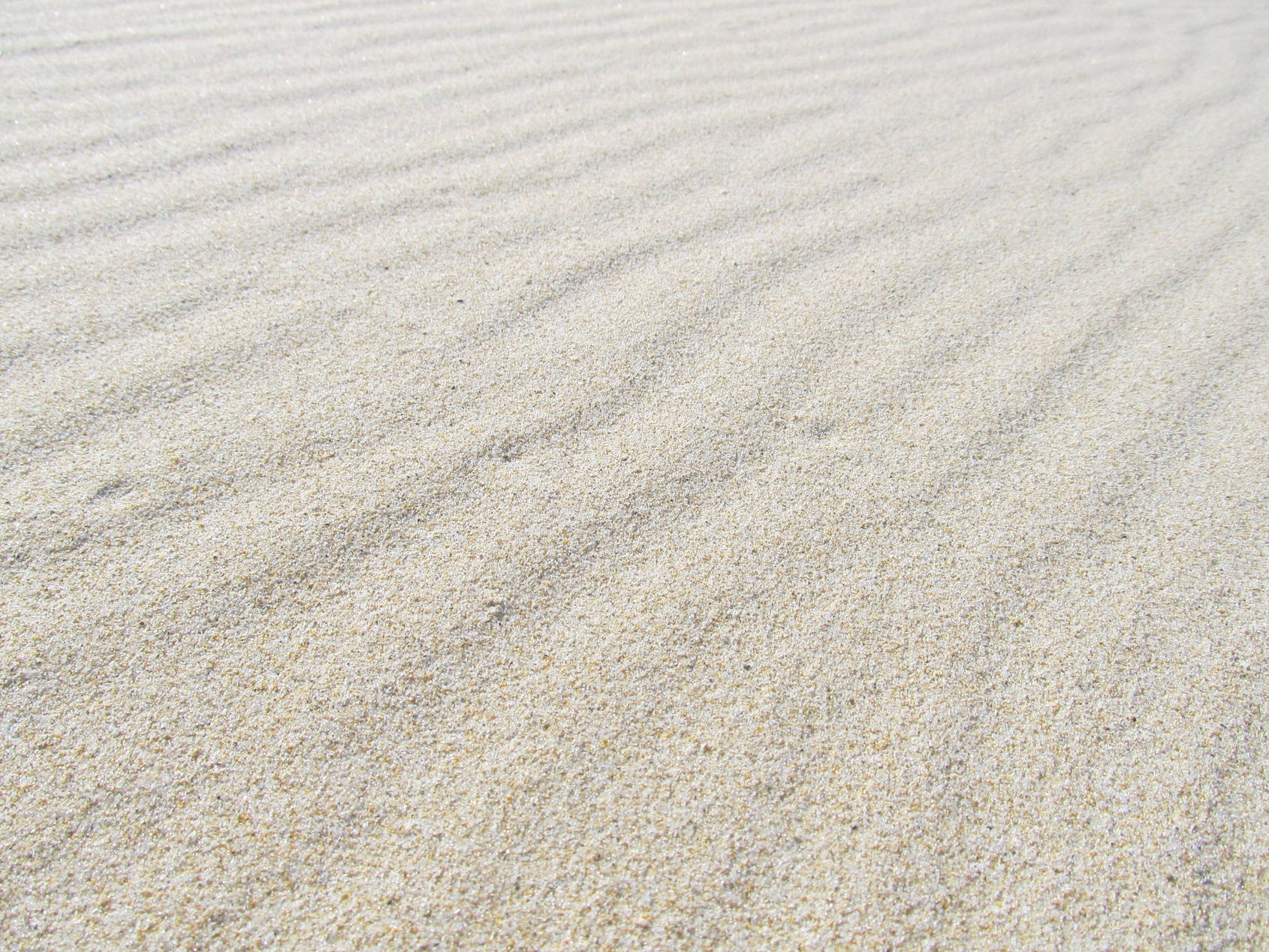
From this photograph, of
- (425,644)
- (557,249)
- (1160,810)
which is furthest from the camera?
(557,249)

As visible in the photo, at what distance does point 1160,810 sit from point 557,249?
53.4 inches

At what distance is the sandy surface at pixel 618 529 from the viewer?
903 millimetres

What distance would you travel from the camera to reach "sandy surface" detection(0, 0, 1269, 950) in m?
0.90

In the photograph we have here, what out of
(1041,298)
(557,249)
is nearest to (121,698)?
(557,249)

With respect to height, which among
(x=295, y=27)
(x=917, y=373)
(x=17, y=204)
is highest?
(x=295, y=27)

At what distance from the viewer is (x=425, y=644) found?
1085 millimetres

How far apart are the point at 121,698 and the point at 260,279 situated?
35.3 inches

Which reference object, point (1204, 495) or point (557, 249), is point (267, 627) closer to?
point (557, 249)

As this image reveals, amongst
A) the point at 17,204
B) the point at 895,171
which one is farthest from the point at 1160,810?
the point at 17,204

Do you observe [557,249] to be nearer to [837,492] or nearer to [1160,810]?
[837,492]

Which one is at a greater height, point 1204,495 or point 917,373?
point 917,373

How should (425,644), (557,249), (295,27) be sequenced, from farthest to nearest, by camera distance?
1. (295,27)
2. (557,249)
3. (425,644)

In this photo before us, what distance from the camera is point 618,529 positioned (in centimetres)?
124

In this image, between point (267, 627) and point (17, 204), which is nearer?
point (267, 627)
